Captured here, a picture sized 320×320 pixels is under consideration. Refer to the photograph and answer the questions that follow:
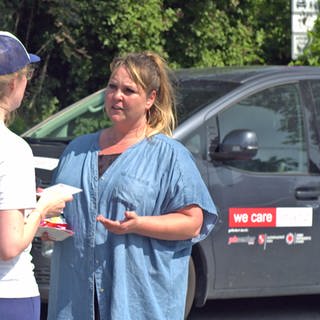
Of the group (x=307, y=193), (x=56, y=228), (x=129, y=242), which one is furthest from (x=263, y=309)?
(x=56, y=228)

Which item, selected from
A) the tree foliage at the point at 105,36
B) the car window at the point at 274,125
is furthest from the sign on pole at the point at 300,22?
the car window at the point at 274,125

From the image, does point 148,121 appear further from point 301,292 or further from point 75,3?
point 75,3

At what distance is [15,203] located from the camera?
2.76 metres

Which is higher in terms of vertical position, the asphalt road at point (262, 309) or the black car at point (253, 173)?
the black car at point (253, 173)

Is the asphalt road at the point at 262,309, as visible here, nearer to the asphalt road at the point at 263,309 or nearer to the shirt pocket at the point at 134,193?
the asphalt road at the point at 263,309

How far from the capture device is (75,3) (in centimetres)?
1007

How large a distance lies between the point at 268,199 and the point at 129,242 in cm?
270

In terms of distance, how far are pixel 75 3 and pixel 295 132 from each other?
4536 mm

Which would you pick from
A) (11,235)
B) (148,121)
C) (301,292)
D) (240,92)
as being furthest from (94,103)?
(11,235)

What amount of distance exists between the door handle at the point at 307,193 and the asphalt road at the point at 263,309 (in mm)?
1078

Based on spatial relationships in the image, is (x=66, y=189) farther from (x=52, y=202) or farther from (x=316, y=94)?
(x=316, y=94)

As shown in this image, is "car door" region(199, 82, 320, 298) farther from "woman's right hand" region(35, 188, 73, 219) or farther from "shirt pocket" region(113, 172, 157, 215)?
"woman's right hand" region(35, 188, 73, 219)

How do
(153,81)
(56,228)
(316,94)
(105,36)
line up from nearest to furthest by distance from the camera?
(56,228) < (153,81) < (316,94) < (105,36)

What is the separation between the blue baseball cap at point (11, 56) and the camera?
286 centimetres
